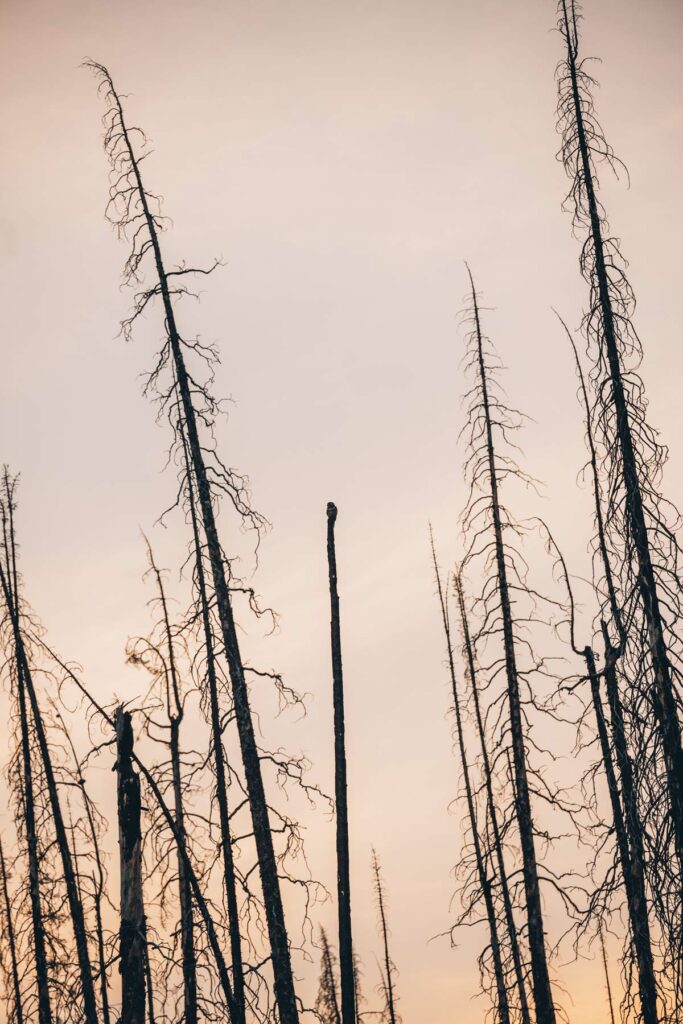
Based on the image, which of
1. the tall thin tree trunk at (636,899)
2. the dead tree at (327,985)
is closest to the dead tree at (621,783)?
the tall thin tree trunk at (636,899)

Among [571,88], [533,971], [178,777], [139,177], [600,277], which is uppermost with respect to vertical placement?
[139,177]

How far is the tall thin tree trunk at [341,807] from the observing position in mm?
13516

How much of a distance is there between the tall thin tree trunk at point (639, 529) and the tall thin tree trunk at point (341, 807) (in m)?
5.37

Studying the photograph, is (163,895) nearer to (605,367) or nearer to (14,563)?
(14,563)

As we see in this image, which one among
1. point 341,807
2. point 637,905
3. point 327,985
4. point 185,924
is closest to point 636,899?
point 637,905

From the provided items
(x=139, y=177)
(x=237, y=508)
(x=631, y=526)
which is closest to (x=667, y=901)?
(x=631, y=526)

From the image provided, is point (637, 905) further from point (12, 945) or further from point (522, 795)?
point (12, 945)

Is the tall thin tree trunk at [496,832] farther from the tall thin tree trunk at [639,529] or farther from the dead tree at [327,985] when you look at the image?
the dead tree at [327,985]

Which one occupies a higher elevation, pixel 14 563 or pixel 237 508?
pixel 14 563

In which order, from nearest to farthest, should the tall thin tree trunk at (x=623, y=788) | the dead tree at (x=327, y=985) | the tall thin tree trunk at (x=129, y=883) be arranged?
1. the tall thin tree trunk at (x=129, y=883)
2. the tall thin tree trunk at (x=623, y=788)
3. the dead tree at (x=327, y=985)

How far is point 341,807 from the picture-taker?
1444 cm

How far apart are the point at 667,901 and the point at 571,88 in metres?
10.4

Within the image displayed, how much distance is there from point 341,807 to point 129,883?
5172mm

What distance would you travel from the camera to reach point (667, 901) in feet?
33.8
